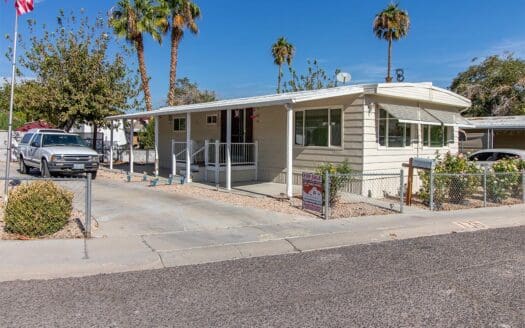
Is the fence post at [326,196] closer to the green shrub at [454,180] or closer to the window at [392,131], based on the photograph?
the green shrub at [454,180]

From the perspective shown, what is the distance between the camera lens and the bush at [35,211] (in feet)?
23.9

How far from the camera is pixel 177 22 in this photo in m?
28.1

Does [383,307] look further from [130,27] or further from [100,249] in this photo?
[130,27]

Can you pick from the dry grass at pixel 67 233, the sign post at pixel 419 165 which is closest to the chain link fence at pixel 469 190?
the sign post at pixel 419 165

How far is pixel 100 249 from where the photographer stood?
678 centimetres

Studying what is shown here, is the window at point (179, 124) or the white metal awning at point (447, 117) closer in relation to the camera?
the white metal awning at point (447, 117)

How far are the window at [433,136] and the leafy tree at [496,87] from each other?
65.7ft

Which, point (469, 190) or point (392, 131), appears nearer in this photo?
point (469, 190)

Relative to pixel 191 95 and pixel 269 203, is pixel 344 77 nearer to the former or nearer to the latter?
pixel 269 203

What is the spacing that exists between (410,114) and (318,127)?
281 cm

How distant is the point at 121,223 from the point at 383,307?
5.66 m

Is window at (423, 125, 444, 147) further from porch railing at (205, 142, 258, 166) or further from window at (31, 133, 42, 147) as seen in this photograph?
window at (31, 133, 42, 147)

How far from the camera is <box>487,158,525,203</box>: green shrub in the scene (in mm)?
12680

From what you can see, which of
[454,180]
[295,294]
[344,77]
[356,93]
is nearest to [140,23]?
[344,77]
